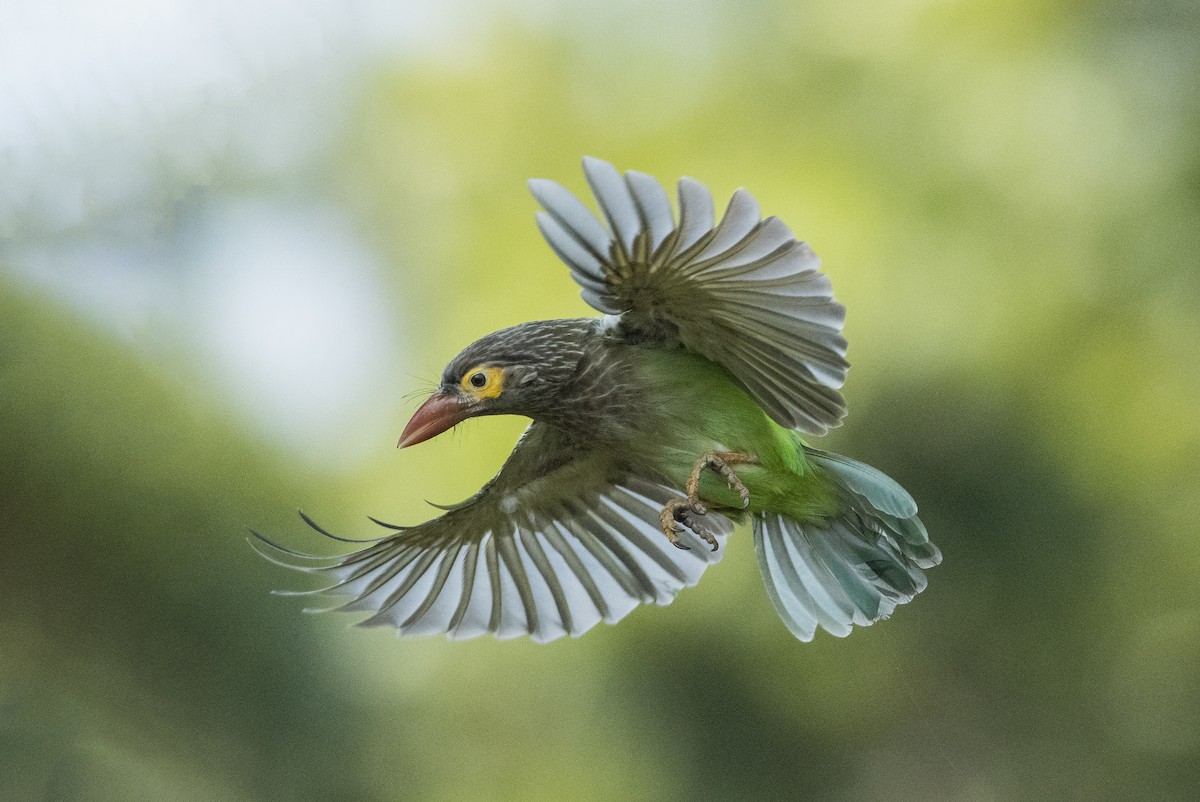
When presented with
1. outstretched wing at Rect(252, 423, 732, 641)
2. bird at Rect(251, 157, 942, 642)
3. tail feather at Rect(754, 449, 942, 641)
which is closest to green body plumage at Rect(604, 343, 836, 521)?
bird at Rect(251, 157, 942, 642)

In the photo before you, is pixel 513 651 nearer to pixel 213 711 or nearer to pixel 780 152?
pixel 213 711

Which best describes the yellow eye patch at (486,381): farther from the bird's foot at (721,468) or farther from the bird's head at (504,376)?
the bird's foot at (721,468)

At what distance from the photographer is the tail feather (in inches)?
76.9

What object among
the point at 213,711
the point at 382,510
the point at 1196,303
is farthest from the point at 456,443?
the point at 1196,303

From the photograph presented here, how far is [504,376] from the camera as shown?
5.66 feet

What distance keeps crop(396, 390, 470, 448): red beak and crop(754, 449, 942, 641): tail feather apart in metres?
0.67

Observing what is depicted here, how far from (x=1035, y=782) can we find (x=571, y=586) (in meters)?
2.31

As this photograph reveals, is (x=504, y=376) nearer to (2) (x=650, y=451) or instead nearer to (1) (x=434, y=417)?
(1) (x=434, y=417)

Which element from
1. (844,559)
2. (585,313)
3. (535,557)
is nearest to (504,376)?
(535,557)

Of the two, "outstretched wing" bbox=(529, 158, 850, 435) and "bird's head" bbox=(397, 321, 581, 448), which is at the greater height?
"bird's head" bbox=(397, 321, 581, 448)

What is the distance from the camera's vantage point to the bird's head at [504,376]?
1.71 m

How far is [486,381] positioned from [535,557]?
65 cm

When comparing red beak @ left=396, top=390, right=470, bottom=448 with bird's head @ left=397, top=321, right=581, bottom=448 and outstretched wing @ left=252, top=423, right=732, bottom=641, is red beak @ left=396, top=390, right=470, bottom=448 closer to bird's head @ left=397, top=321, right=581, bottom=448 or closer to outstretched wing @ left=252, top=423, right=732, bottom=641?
bird's head @ left=397, top=321, right=581, bottom=448

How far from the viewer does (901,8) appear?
163 inches
